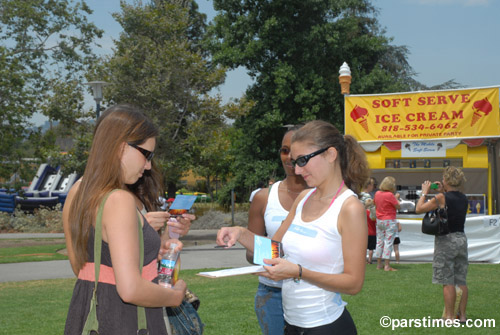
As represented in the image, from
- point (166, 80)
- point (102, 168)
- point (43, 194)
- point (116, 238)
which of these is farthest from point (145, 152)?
A: point (43, 194)

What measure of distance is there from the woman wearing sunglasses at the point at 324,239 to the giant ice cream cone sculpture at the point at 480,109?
39.9ft

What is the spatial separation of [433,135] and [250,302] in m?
8.34

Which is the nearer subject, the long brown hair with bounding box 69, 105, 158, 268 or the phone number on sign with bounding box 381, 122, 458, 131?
the long brown hair with bounding box 69, 105, 158, 268

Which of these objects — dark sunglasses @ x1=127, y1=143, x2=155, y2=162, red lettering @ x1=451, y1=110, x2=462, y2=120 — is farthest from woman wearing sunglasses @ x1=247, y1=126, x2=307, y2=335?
red lettering @ x1=451, y1=110, x2=462, y2=120

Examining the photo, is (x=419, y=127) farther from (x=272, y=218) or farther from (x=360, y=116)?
(x=272, y=218)

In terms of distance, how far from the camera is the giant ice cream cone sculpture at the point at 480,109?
1366 cm

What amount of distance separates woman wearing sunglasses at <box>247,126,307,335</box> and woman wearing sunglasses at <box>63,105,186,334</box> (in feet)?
3.40

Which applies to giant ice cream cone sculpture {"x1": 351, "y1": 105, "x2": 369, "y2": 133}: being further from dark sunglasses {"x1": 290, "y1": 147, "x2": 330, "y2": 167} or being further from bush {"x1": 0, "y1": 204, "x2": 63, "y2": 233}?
bush {"x1": 0, "y1": 204, "x2": 63, "y2": 233}

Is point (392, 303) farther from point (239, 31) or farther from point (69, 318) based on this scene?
point (239, 31)

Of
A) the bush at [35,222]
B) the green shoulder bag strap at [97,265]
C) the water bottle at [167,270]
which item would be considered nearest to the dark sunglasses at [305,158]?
the water bottle at [167,270]

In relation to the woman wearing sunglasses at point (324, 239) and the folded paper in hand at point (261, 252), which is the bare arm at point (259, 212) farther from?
the folded paper in hand at point (261, 252)

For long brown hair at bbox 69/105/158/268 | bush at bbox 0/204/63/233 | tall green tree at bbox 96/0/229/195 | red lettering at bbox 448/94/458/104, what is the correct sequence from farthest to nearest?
bush at bbox 0/204/63/233
tall green tree at bbox 96/0/229/195
red lettering at bbox 448/94/458/104
long brown hair at bbox 69/105/158/268

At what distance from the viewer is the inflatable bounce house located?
31.0 meters

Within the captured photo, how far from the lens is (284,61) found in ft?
107
